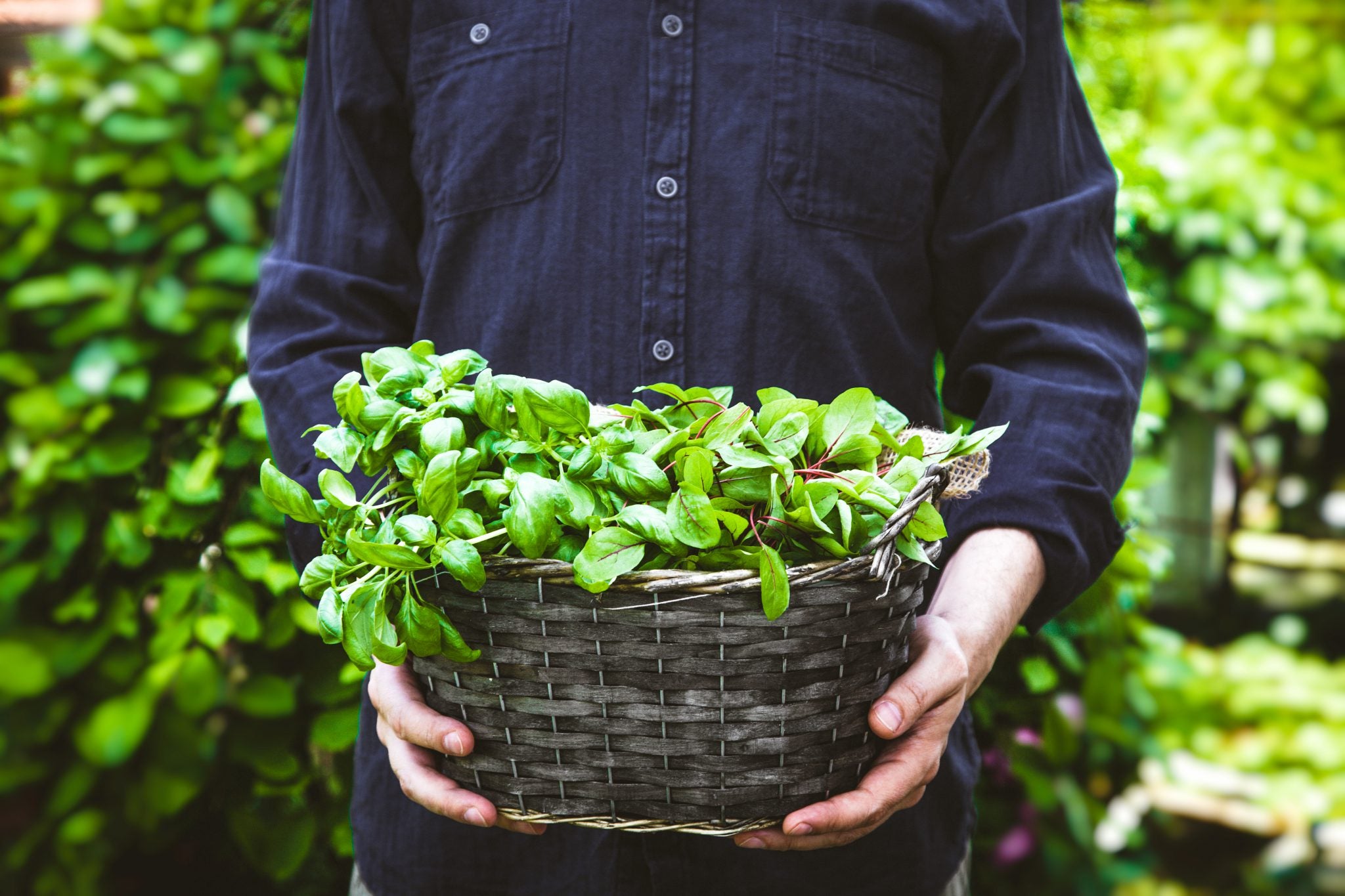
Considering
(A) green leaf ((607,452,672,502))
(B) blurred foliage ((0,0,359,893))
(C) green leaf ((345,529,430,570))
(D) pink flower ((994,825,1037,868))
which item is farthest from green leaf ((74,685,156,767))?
(D) pink flower ((994,825,1037,868))

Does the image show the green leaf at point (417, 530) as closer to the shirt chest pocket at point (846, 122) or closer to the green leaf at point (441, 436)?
the green leaf at point (441, 436)

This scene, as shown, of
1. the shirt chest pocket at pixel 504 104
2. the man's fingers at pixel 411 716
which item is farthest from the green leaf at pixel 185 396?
the man's fingers at pixel 411 716

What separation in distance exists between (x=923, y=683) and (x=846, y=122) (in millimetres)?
585

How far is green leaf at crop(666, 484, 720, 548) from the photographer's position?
2.27ft

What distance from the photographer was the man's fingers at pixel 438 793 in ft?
2.74

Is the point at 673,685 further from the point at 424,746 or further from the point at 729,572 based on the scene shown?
the point at 424,746

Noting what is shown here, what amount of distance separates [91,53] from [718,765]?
5.74 ft

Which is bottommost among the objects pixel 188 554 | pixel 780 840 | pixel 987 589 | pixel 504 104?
pixel 188 554

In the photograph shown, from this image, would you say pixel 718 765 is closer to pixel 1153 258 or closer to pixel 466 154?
pixel 466 154

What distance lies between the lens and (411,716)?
33.4 inches

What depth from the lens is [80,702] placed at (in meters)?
1.77

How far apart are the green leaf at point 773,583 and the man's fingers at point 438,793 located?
0.32 meters

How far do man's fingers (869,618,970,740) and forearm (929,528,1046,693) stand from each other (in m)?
0.03

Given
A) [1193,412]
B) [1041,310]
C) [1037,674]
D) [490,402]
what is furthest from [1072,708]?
[490,402]
